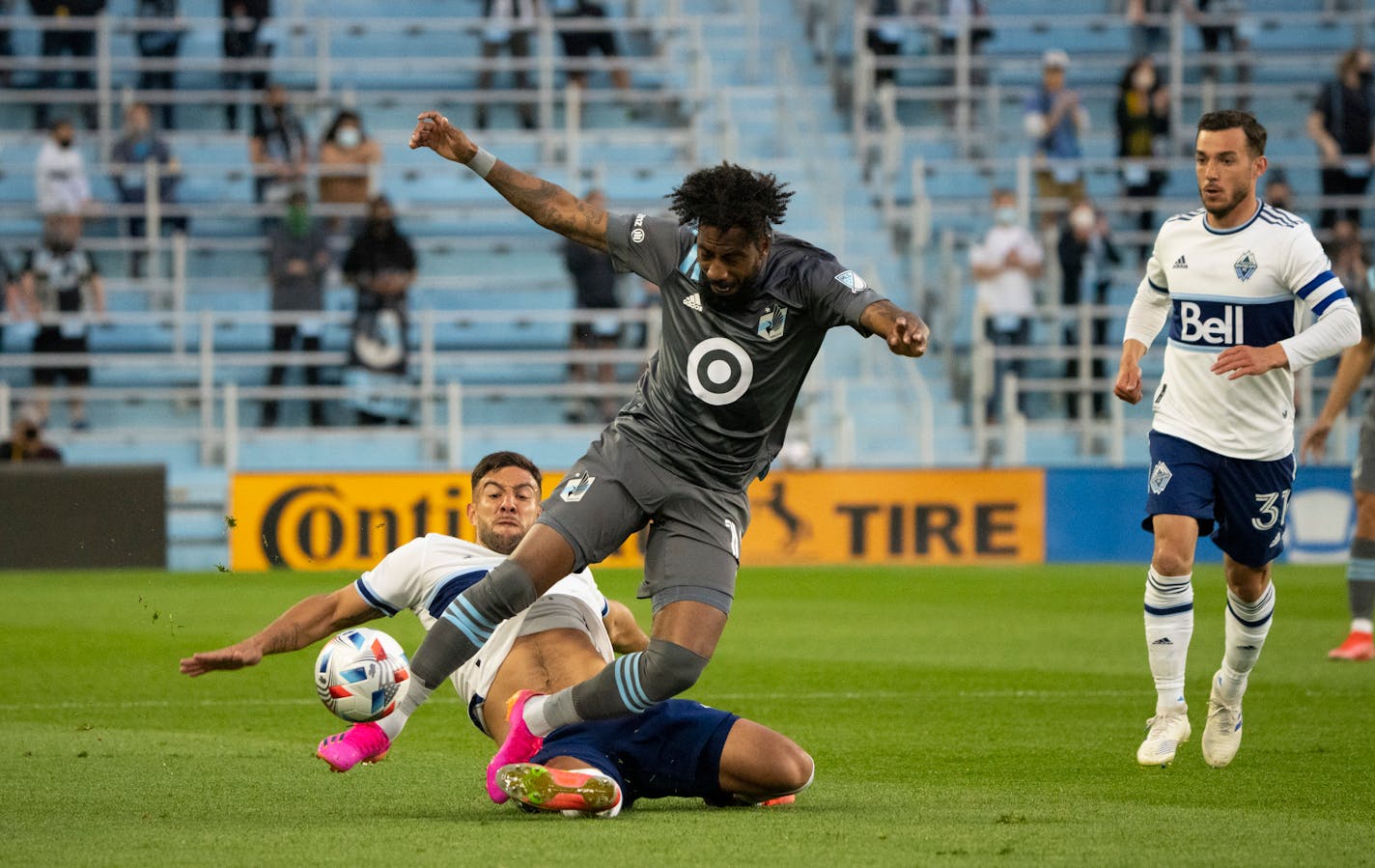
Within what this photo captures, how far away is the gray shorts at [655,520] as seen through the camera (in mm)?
6422

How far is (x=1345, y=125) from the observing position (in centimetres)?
2234

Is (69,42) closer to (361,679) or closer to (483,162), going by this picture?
(483,162)

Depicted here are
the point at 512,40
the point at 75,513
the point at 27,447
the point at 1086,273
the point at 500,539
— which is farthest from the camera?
the point at 512,40

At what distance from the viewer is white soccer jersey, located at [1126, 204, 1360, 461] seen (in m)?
7.54

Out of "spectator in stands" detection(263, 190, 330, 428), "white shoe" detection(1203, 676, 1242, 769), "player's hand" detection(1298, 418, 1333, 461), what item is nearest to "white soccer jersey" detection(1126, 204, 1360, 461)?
"white shoe" detection(1203, 676, 1242, 769)

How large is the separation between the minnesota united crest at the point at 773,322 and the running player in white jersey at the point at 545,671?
→ 3.79ft

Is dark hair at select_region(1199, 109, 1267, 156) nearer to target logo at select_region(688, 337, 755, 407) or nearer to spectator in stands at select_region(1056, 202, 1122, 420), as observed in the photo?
target logo at select_region(688, 337, 755, 407)

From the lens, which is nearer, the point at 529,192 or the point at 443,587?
the point at 529,192

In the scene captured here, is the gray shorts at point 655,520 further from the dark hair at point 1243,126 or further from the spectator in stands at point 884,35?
the spectator in stands at point 884,35

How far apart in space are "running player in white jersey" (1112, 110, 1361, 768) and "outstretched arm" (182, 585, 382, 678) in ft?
9.36

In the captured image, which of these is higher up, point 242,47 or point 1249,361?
point 242,47

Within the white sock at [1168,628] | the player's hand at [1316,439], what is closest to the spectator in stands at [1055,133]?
the player's hand at [1316,439]

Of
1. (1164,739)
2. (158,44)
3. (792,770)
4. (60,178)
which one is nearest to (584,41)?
(158,44)

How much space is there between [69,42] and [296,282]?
452cm
